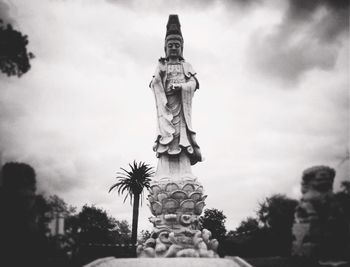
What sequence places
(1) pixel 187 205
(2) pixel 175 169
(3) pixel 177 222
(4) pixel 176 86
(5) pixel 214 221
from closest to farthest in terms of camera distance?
(3) pixel 177 222 < (1) pixel 187 205 < (2) pixel 175 169 < (4) pixel 176 86 < (5) pixel 214 221

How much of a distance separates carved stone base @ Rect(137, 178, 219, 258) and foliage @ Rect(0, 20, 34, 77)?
6556 millimetres

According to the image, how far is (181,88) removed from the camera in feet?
51.2

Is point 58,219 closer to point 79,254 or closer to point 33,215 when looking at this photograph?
point 33,215

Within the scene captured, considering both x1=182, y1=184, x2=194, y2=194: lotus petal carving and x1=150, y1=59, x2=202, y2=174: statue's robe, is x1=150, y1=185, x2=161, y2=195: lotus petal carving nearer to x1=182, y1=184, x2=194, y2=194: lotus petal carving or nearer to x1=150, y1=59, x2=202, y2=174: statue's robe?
x1=182, y1=184, x2=194, y2=194: lotus petal carving

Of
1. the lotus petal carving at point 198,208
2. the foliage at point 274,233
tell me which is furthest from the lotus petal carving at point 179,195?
the foliage at point 274,233

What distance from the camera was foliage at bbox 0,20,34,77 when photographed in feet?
29.3

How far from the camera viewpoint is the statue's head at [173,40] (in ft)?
52.7

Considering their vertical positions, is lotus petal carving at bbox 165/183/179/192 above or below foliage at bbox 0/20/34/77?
below

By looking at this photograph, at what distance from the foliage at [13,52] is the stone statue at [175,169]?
655 cm

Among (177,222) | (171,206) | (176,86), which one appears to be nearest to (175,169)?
(171,206)

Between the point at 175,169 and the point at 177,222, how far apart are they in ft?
6.91

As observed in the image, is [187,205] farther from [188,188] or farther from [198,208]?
[188,188]

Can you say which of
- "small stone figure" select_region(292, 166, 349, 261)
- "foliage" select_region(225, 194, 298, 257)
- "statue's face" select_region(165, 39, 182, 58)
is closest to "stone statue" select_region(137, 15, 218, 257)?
"statue's face" select_region(165, 39, 182, 58)

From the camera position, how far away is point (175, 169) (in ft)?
49.4
